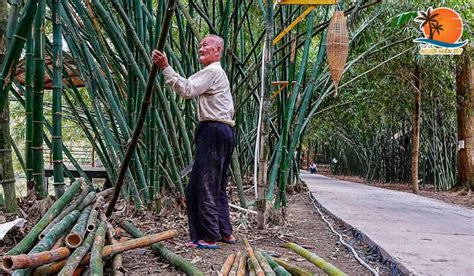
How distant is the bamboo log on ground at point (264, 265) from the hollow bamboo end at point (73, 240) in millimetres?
542

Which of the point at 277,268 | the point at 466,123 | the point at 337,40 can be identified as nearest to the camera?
the point at 277,268

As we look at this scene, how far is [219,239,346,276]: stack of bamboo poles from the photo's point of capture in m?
1.37

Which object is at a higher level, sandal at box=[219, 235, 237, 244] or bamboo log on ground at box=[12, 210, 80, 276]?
bamboo log on ground at box=[12, 210, 80, 276]

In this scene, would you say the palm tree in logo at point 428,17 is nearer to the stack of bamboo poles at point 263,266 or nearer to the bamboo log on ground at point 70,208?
the stack of bamboo poles at point 263,266

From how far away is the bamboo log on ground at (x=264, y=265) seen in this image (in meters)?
1.33

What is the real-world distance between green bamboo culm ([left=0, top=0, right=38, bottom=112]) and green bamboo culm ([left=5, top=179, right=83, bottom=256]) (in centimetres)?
37

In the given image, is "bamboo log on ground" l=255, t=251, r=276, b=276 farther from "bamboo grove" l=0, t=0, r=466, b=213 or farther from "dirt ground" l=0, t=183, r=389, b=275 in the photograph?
"bamboo grove" l=0, t=0, r=466, b=213

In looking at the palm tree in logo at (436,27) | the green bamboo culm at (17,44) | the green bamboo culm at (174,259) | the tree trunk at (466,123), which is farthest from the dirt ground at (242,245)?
the tree trunk at (466,123)

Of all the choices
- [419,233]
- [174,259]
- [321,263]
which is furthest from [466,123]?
[174,259]

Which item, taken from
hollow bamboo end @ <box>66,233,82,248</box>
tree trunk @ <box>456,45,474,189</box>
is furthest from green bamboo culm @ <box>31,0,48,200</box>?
tree trunk @ <box>456,45,474,189</box>

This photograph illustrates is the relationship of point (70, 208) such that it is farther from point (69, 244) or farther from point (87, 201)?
point (69, 244)

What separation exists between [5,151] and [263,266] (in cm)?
101

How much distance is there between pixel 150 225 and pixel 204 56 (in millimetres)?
822

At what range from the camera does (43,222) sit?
137 centimetres
